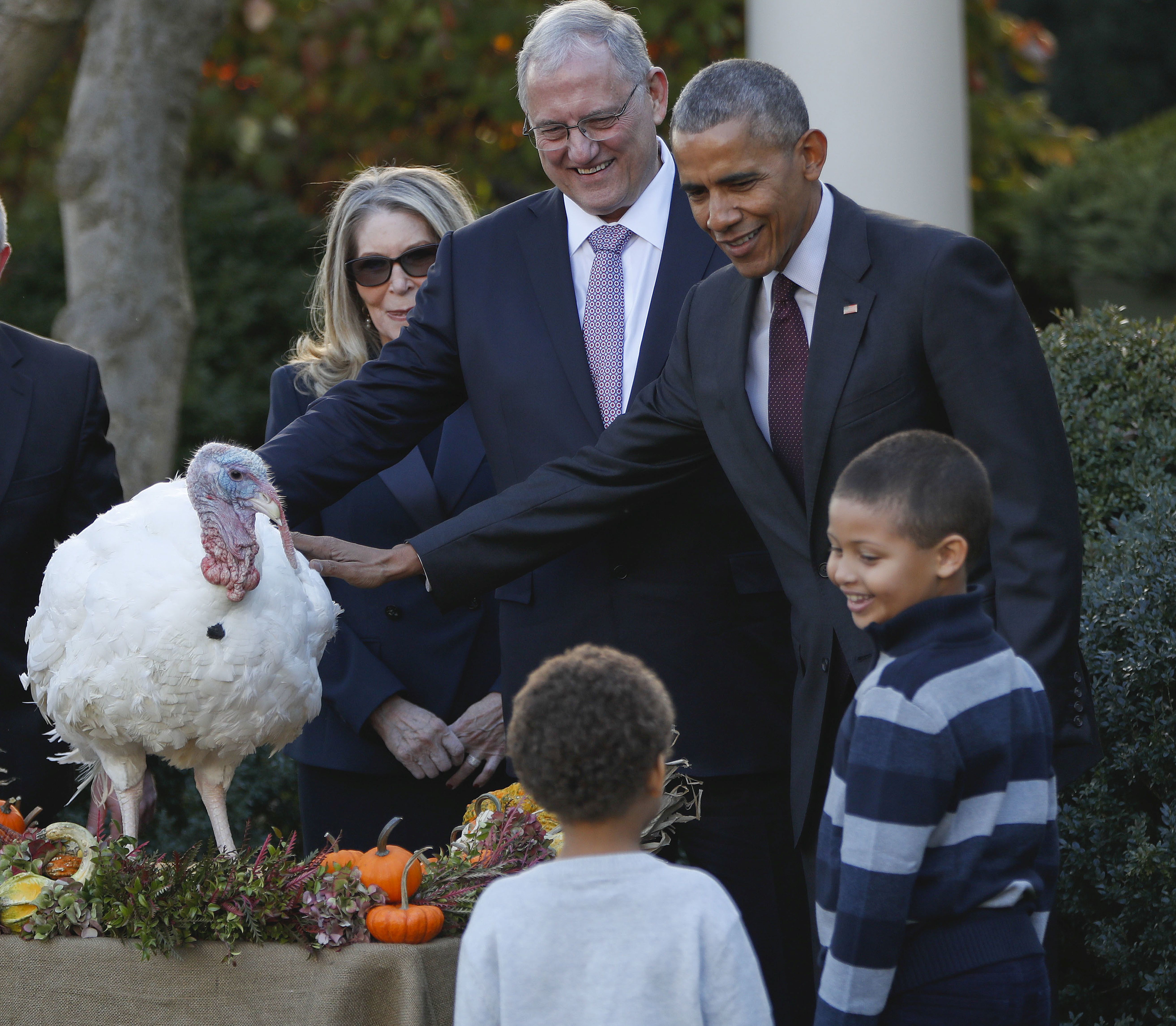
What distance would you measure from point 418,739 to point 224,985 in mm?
955

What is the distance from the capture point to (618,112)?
11.0 ft

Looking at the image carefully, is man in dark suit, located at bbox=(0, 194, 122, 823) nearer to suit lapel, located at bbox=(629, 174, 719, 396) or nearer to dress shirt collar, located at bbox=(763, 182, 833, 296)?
suit lapel, located at bbox=(629, 174, 719, 396)

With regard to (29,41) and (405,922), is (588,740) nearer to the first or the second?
(405,922)

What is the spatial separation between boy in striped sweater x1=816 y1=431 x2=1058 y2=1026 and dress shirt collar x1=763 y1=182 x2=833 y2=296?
65cm

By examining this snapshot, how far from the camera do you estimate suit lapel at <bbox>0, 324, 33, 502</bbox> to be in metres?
3.64

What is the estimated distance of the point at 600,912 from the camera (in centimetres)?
194

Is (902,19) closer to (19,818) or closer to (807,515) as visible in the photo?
(807,515)

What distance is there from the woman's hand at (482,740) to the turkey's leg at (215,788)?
2.27 feet

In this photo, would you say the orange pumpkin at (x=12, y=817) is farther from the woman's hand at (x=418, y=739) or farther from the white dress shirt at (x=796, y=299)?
the white dress shirt at (x=796, y=299)

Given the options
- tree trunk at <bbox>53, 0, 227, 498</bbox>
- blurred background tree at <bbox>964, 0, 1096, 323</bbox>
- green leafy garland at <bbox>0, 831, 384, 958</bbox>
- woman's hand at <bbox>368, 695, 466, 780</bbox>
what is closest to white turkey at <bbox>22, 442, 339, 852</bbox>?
green leafy garland at <bbox>0, 831, 384, 958</bbox>

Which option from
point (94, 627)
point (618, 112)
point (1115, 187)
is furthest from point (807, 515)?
point (1115, 187)

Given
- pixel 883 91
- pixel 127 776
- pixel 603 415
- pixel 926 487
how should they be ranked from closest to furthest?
pixel 926 487 < pixel 127 776 < pixel 603 415 < pixel 883 91

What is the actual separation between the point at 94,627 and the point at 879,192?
3.76 meters

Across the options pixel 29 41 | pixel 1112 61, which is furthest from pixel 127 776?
pixel 1112 61
